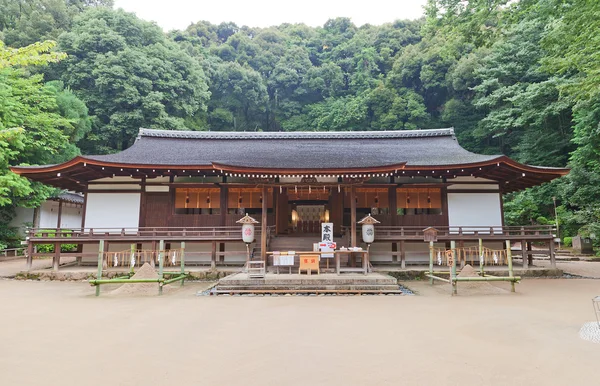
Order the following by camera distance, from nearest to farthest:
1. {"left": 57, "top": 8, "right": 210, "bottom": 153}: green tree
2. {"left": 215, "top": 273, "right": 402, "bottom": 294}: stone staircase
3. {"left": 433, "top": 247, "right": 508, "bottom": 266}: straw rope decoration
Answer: {"left": 215, "top": 273, "right": 402, "bottom": 294}: stone staircase < {"left": 433, "top": 247, "right": 508, "bottom": 266}: straw rope decoration < {"left": 57, "top": 8, "right": 210, "bottom": 153}: green tree

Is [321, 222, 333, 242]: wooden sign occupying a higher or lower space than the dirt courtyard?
higher

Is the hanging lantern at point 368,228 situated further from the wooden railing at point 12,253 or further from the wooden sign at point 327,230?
the wooden railing at point 12,253

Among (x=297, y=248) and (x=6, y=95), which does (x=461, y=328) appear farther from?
(x=6, y=95)

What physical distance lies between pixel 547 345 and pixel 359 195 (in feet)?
31.7

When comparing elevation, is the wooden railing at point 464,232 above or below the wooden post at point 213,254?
above

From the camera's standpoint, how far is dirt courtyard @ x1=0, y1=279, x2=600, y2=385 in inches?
144

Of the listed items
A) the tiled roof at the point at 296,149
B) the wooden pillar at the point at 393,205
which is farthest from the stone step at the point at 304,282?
the wooden pillar at the point at 393,205

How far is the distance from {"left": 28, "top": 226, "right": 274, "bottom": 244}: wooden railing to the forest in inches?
143

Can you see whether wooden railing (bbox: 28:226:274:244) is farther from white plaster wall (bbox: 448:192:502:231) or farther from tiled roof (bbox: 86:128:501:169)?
white plaster wall (bbox: 448:192:502:231)

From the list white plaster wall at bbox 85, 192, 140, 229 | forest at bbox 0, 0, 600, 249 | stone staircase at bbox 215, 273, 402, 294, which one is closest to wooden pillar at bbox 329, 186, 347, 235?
stone staircase at bbox 215, 273, 402, 294

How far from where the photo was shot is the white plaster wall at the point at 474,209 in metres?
13.6

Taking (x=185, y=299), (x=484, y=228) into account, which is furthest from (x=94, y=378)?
(x=484, y=228)

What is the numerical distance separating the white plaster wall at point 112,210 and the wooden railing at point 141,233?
0.31 metres

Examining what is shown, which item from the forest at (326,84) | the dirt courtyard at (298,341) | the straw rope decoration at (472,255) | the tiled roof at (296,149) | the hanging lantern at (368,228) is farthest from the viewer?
the tiled roof at (296,149)
